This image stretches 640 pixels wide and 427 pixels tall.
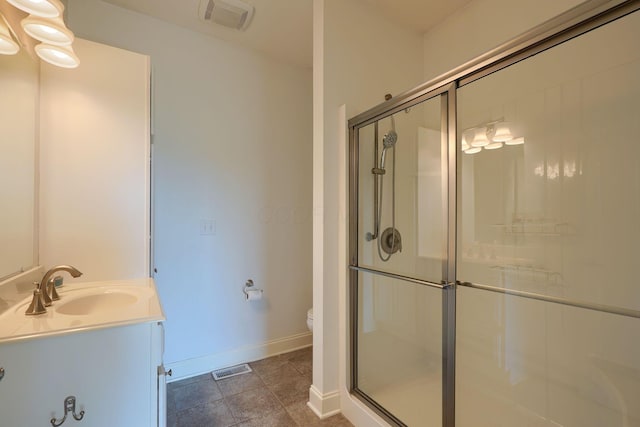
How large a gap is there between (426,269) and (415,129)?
841 mm

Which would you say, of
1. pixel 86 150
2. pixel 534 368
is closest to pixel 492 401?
pixel 534 368

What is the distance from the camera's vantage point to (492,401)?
5.14ft

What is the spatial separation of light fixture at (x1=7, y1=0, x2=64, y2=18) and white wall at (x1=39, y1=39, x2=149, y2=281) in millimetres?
467

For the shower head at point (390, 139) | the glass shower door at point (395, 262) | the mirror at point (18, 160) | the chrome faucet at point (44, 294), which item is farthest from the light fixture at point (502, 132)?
the mirror at point (18, 160)

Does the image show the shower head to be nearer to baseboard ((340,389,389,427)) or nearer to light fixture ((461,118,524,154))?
light fixture ((461,118,524,154))

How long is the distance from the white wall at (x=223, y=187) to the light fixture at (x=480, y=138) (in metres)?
1.45

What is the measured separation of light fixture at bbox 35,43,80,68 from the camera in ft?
4.14

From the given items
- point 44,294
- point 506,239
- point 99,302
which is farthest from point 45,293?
point 506,239

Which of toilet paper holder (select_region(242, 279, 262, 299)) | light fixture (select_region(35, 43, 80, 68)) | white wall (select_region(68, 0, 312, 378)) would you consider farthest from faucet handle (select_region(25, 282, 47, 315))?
toilet paper holder (select_region(242, 279, 262, 299))

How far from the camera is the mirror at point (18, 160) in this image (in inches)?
47.9

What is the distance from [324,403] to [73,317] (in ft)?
4.47

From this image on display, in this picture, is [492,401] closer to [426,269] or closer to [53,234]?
[426,269]

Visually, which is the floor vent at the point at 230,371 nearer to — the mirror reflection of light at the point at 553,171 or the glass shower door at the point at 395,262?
the glass shower door at the point at 395,262

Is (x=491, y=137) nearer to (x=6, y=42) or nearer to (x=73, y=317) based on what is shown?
(x=73, y=317)
